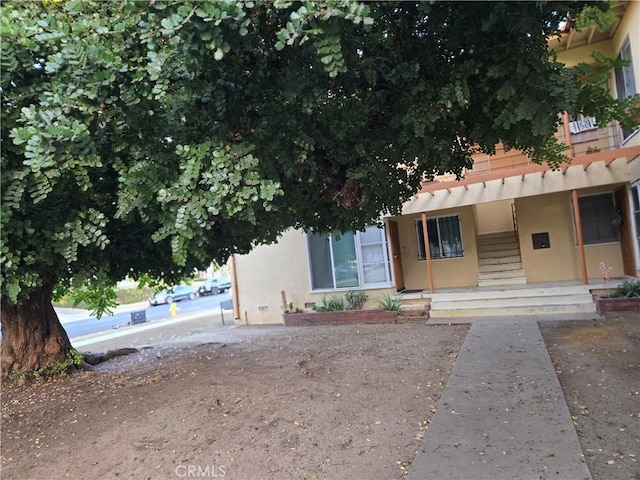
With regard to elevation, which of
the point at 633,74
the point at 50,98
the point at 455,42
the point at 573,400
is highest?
the point at 633,74

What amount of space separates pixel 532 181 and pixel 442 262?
3.46 meters

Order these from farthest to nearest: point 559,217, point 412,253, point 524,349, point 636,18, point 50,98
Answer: point 412,253, point 559,217, point 636,18, point 524,349, point 50,98

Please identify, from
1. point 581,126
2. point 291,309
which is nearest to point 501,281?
point 581,126

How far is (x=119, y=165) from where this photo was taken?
3695 mm

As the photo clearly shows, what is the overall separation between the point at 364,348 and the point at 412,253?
19.0ft

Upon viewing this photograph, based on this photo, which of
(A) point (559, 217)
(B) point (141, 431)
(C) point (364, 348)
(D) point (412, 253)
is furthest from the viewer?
(D) point (412, 253)

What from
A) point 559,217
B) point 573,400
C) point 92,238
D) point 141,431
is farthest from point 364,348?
point 559,217

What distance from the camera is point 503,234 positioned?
13.4 meters

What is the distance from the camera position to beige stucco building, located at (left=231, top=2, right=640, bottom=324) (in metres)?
9.72

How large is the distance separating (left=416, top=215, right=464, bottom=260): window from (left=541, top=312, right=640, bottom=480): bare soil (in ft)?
15.2

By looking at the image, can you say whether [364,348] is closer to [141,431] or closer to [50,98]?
[141,431]

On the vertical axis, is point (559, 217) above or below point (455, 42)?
below

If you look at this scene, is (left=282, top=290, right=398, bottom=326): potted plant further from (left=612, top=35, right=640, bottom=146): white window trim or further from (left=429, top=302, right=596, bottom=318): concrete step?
(left=612, top=35, right=640, bottom=146): white window trim

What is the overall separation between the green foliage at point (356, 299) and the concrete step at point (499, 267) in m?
3.50
